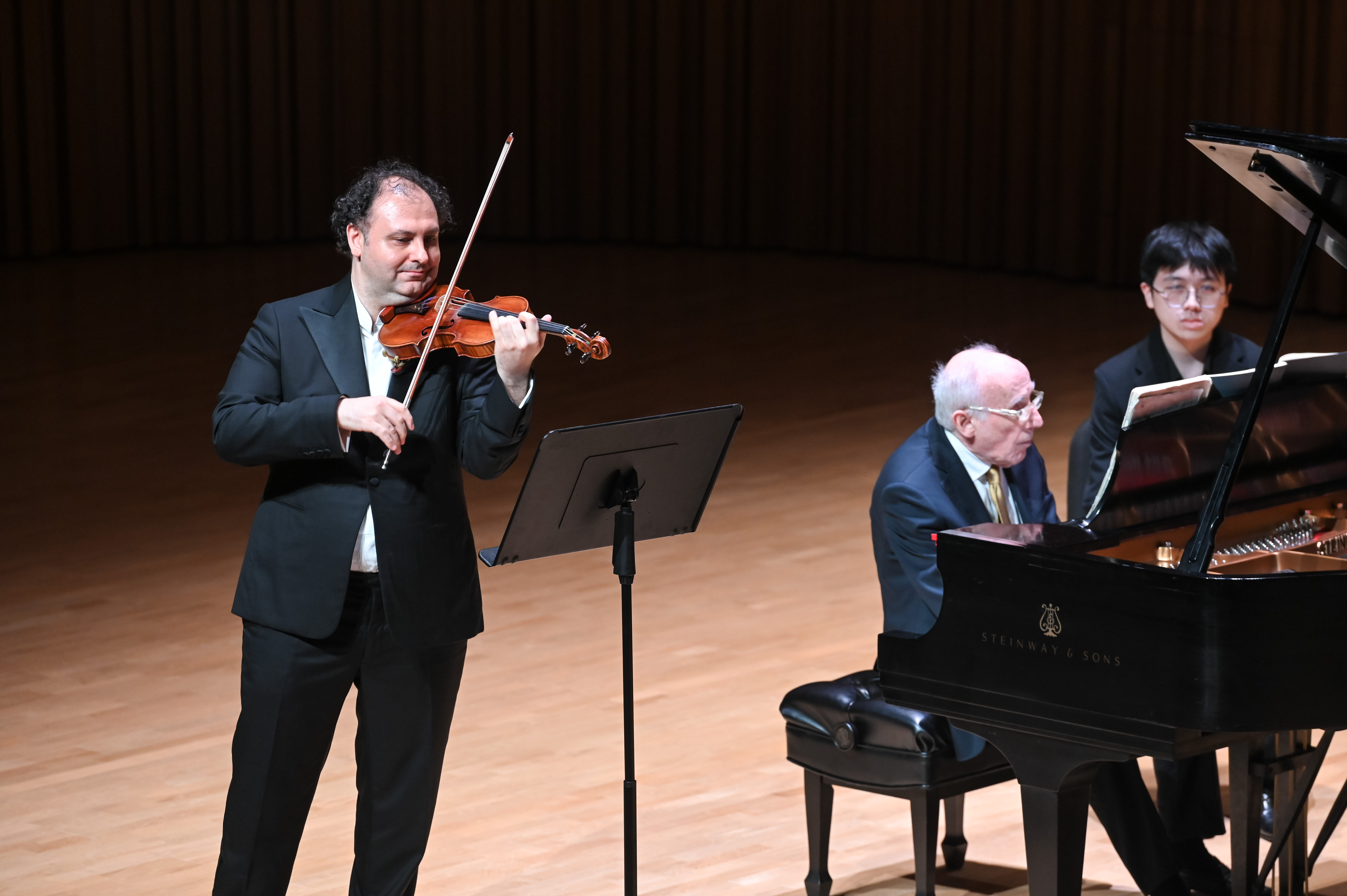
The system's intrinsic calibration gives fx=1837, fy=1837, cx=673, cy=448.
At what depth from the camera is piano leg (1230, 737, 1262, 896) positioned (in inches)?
131

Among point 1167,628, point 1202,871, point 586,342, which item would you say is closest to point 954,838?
point 1202,871

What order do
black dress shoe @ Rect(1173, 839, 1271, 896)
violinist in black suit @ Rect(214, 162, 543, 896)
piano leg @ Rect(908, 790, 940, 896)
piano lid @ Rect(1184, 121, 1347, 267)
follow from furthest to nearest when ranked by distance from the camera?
black dress shoe @ Rect(1173, 839, 1271, 896) → piano leg @ Rect(908, 790, 940, 896) → piano lid @ Rect(1184, 121, 1347, 267) → violinist in black suit @ Rect(214, 162, 543, 896)

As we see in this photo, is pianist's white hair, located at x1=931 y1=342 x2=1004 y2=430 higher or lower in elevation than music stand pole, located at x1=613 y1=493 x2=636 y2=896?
higher

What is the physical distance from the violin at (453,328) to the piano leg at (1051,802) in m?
0.92

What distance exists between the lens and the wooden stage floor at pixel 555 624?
389 cm

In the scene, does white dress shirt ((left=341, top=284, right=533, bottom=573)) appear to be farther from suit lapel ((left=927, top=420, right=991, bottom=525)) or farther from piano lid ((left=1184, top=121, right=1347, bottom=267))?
piano lid ((left=1184, top=121, right=1347, bottom=267))

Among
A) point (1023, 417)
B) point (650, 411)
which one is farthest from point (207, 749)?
point (650, 411)

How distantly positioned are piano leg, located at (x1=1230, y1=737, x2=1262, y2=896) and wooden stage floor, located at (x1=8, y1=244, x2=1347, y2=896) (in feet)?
1.25

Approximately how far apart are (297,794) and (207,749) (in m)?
1.59

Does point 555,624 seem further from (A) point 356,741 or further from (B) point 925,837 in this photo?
(A) point 356,741

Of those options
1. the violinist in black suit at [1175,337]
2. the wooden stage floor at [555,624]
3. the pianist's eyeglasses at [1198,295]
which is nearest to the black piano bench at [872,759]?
the wooden stage floor at [555,624]

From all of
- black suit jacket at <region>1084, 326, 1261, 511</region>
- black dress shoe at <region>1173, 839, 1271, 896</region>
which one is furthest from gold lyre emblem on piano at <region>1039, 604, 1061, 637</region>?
black suit jacket at <region>1084, 326, 1261, 511</region>

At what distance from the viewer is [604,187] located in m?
13.5

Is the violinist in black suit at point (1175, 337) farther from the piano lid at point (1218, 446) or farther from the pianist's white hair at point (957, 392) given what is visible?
the pianist's white hair at point (957, 392)
